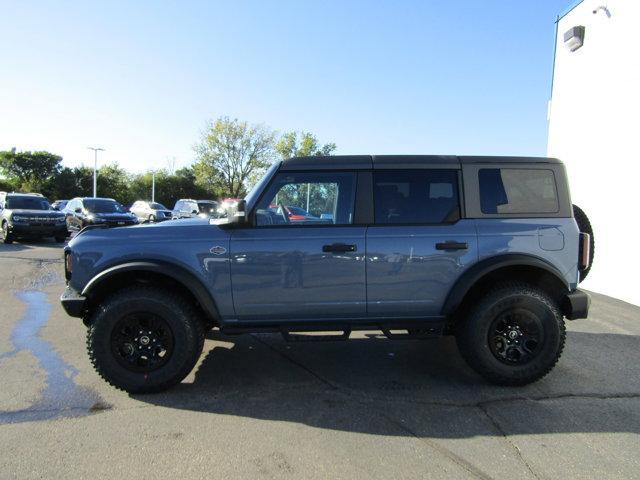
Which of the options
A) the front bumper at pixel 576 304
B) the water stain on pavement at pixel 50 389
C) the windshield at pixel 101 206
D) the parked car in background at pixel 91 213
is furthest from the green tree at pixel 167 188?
the front bumper at pixel 576 304

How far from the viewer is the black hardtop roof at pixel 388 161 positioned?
13.3ft

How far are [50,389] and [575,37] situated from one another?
10578 millimetres

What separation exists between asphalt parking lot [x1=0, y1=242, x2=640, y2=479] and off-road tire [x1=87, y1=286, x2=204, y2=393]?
147mm

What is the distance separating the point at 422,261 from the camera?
12.9 ft

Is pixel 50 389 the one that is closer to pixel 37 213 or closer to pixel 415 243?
pixel 415 243

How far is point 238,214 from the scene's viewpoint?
3.84 meters

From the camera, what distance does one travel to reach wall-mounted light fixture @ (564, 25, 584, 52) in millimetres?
9195

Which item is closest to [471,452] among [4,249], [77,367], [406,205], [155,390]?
[406,205]

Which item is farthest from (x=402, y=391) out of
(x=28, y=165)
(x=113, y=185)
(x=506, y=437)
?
(x=28, y=165)

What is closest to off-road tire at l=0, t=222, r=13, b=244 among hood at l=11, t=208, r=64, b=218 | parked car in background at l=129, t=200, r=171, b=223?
hood at l=11, t=208, r=64, b=218

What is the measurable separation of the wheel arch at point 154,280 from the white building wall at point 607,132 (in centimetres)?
746

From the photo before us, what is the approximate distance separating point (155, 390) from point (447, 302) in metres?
2.60

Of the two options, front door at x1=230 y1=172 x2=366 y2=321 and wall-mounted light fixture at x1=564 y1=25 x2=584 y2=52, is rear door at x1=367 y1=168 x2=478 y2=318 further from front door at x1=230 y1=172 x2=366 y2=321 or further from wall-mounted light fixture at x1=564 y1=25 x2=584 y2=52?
wall-mounted light fixture at x1=564 y1=25 x2=584 y2=52

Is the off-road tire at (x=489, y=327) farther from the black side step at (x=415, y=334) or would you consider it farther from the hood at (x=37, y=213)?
the hood at (x=37, y=213)
